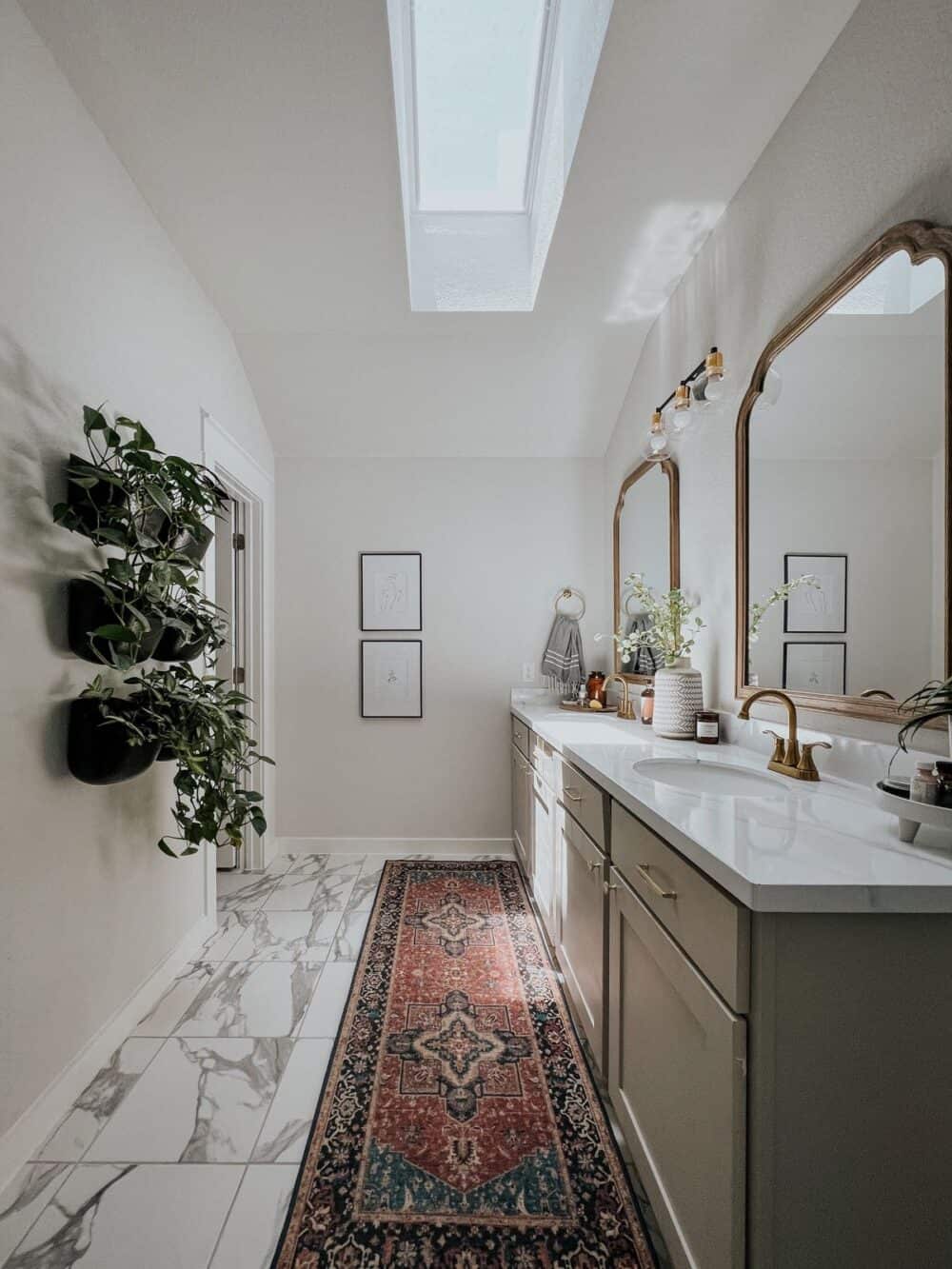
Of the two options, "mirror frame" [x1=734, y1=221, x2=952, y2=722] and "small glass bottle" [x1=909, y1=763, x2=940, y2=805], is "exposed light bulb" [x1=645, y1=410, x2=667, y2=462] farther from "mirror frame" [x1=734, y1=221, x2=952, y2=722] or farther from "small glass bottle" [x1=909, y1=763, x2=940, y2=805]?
"small glass bottle" [x1=909, y1=763, x2=940, y2=805]

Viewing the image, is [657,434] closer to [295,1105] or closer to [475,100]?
[475,100]

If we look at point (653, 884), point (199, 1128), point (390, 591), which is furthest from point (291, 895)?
point (653, 884)

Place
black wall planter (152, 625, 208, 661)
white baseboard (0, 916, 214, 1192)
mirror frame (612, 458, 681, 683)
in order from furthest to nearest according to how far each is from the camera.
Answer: mirror frame (612, 458, 681, 683)
black wall planter (152, 625, 208, 661)
white baseboard (0, 916, 214, 1192)

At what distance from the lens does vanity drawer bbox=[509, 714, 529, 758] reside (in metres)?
2.87

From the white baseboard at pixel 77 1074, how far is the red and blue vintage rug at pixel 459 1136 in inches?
25.0

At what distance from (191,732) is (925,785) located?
1740mm

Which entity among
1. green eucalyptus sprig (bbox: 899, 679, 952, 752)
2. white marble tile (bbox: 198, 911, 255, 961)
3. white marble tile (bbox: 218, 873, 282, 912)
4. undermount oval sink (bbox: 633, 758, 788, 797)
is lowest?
white marble tile (bbox: 218, 873, 282, 912)

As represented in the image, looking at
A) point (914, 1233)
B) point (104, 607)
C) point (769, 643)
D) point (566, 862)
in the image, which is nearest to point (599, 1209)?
point (914, 1233)

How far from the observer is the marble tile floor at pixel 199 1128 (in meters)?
1.19

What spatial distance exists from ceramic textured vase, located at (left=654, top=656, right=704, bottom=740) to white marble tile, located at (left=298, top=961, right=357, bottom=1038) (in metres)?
1.41

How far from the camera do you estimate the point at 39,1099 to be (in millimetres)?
1430

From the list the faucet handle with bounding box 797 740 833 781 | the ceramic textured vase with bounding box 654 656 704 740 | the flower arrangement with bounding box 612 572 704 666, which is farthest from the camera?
the flower arrangement with bounding box 612 572 704 666

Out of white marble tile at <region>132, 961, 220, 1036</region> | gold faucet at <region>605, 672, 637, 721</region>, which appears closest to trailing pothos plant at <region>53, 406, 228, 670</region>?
white marble tile at <region>132, 961, 220, 1036</region>

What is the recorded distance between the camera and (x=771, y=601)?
5.77ft
